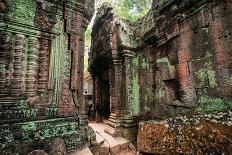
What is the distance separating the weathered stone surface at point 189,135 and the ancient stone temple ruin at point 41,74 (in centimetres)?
275

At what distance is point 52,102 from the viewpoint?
3533mm

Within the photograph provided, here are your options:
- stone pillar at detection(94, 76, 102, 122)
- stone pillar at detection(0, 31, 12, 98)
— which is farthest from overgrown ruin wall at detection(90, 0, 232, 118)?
stone pillar at detection(0, 31, 12, 98)

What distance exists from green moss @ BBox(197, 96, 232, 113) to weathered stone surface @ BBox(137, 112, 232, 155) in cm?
284

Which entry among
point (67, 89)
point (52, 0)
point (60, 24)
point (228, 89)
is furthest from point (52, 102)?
point (228, 89)

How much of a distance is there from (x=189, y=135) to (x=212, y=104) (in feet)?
10.6

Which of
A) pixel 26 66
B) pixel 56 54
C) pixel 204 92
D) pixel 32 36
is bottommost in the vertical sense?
pixel 204 92

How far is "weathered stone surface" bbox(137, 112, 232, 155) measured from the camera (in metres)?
0.75

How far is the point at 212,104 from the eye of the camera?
3607 mm

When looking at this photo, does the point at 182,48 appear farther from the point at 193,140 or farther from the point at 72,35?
the point at 193,140

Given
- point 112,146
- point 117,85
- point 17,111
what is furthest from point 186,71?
point 17,111

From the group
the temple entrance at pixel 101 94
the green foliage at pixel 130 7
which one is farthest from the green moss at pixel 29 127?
the green foliage at pixel 130 7

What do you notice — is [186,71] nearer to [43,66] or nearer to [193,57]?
[193,57]

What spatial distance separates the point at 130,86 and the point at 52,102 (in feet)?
10.9

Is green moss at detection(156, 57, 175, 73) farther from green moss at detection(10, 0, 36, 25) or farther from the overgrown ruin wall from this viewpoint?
green moss at detection(10, 0, 36, 25)
